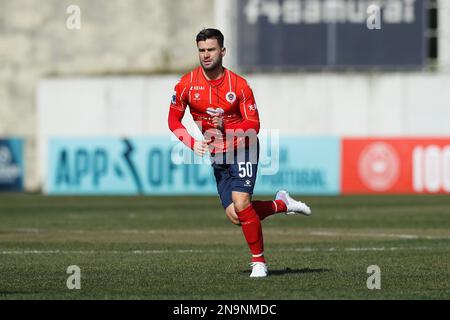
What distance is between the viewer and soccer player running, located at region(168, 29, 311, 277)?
12.3m

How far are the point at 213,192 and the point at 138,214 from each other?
11.4 m

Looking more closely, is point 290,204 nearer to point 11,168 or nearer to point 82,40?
point 11,168

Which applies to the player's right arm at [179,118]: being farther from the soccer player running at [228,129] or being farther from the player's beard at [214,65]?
the player's beard at [214,65]

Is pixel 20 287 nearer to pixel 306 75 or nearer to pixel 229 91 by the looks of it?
pixel 229 91

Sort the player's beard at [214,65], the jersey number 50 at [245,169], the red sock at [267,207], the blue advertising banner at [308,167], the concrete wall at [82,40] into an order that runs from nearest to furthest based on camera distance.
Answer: the player's beard at [214,65] < the jersey number 50 at [245,169] < the red sock at [267,207] < the blue advertising banner at [308,167] < the concrete wall at [82,40]

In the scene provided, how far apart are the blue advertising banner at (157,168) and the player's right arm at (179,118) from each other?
24418 mm

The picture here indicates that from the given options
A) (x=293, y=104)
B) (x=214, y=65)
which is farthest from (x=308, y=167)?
(x=214, y=65)

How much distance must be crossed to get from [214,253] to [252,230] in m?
3.29

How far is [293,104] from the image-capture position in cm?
4678

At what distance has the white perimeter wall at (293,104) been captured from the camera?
45656 mm

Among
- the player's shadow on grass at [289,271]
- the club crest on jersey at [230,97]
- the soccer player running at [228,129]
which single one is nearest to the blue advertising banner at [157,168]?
the player's shadow on grass at [289,271]

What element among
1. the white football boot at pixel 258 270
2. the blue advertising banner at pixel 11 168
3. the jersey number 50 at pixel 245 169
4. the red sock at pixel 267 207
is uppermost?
the jersey number 50 at pixel 245 169
